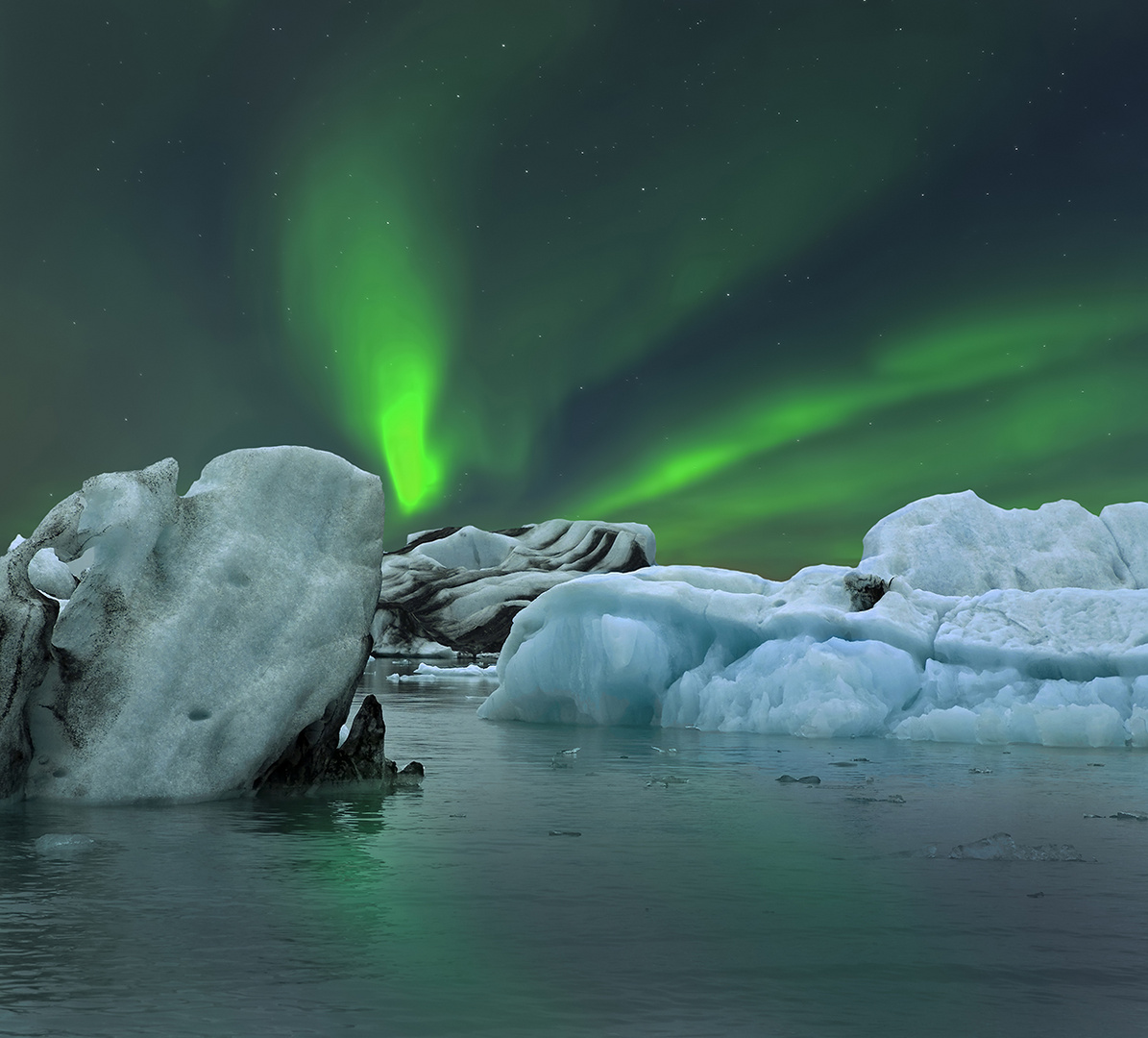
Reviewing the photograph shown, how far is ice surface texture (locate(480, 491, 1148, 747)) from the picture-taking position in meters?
19.5

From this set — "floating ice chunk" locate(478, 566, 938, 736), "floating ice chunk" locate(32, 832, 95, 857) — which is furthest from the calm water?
"floating ice chunk" locate(478, 566, 938, 736)

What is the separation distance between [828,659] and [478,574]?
67716mm

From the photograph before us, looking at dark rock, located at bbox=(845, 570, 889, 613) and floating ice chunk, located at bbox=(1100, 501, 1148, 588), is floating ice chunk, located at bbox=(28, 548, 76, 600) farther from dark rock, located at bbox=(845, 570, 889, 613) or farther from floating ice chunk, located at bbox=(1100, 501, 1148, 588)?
floating ice chunk, located at bbox=(1100, 501, 1148, 588)

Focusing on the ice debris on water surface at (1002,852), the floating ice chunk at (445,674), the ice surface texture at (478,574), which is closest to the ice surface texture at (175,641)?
the ice debris on water surface at (1002,852)

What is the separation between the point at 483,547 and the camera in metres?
100

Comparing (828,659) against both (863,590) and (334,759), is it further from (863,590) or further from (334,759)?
(334,759)

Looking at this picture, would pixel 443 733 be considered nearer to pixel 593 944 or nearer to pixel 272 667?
pixel 272 667

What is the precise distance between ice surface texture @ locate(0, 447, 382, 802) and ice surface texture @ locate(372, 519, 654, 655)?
58.6m

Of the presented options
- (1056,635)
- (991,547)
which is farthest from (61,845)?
(991,547)

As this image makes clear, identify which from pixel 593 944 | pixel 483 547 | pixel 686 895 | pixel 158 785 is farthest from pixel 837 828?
pixel 483 547

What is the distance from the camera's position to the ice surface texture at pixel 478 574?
79500 mm

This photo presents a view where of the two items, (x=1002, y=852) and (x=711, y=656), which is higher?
(x=711, y=656)

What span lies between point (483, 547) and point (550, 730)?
78010 mm

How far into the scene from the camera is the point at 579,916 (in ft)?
23.8
